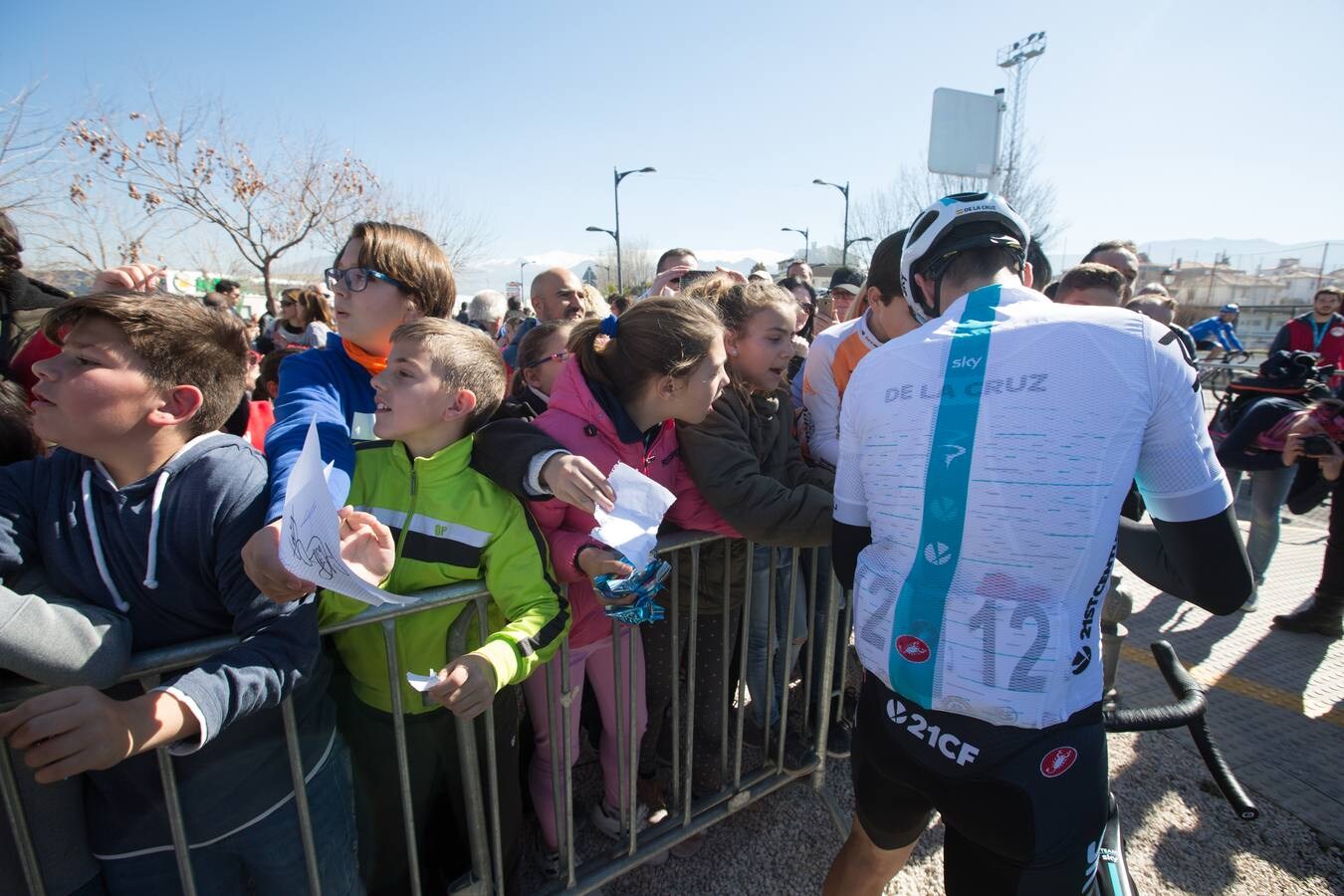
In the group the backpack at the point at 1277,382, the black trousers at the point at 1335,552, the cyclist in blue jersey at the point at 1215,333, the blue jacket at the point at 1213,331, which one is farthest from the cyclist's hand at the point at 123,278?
the blue jacket at the point at 1213,331

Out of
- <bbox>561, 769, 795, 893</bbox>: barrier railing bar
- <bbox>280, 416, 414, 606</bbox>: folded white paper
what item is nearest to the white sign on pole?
<bbox>561, 769, 795, 893</bbox>: barrier railing bar

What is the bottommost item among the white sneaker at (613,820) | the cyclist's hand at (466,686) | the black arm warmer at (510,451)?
the white sneaker at (613,820)

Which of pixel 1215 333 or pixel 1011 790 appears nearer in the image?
pixel 1011 790

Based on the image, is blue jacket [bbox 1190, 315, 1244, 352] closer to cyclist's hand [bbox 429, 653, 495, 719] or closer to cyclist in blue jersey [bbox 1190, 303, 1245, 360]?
cyclist in blue jersey [bbox 1190, 303, 1245, 360]

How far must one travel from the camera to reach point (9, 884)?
1.27 metres

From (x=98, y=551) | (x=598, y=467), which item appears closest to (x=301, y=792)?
(x=98, y=551)

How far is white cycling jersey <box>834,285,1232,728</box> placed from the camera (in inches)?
49.6

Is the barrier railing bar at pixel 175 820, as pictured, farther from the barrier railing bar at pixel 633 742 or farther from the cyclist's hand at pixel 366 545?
the barrier railing bar at pixel 633 742

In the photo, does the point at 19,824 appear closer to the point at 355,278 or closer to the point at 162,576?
the point at 162,576

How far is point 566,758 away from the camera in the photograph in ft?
6.49

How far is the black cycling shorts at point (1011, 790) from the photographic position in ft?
4.54

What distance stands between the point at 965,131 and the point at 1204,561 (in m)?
15.5

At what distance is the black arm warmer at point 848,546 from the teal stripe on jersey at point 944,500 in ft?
0.79

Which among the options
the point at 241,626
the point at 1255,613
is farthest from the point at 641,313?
the point at 1255,613
